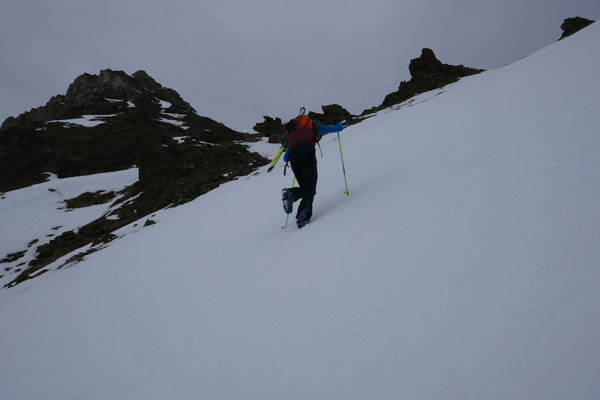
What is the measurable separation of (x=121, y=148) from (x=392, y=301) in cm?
4875

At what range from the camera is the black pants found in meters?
6.27

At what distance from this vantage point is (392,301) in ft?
8.59

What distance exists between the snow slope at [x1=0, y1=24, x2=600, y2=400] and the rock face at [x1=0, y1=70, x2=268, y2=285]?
37.3 ft

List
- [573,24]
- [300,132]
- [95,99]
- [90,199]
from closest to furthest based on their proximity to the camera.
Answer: [300,132], [90,199], [573,24], [95,99]

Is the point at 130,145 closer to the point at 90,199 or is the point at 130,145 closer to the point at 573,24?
the point at 90,199

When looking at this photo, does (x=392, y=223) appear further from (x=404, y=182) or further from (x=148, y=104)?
(x=148, y=104)

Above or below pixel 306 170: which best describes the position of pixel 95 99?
above

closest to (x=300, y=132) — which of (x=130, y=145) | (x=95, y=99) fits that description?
(x=130, y=145)

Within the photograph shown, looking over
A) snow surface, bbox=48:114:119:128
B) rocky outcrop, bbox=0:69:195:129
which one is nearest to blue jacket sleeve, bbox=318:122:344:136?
snow surface, bbox=48:114:119:128

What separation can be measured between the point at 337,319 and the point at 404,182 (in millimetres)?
4282

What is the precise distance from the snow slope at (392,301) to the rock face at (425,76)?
119 feet

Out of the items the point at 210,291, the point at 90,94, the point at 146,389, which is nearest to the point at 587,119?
the point at 210,291

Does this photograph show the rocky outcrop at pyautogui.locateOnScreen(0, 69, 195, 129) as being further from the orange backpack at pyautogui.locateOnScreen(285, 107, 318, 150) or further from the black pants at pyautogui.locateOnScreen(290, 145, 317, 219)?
the black pants at pyautogui.locateOnScreen(290, 145, 317, 219)

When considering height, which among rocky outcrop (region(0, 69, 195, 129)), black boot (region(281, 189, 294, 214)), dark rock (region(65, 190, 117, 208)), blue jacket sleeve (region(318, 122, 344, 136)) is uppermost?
rocky outcrop (region(0, 69, 195, 129))
